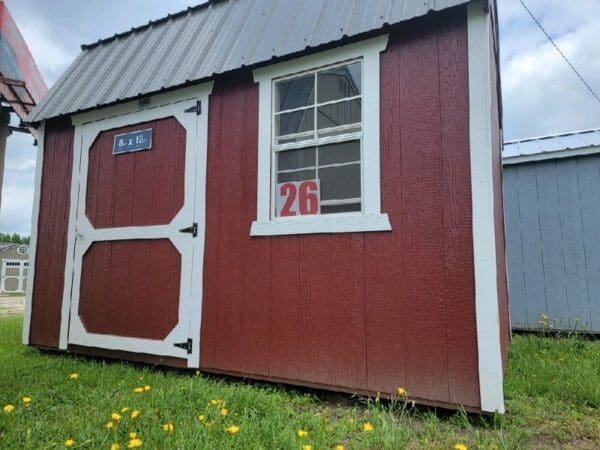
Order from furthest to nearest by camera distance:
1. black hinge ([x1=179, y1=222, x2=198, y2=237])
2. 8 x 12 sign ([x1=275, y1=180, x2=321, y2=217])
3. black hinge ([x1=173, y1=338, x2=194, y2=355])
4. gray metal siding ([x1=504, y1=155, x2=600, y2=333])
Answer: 1. gray metal siding ([x1=504, y1=155, x2=600, y2=333])
2. black hinge ([x1=179, y1=222, x2=198, y2=237])
3. black hinge ([x1=173, y1=338, x2=194, y2=355])
4. 8 x 12 sign ([x1=275, y1=180, x2=321, y2=217])

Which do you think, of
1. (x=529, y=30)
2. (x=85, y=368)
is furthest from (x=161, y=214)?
(x=529, y=30)

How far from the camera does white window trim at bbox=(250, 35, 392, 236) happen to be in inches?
118

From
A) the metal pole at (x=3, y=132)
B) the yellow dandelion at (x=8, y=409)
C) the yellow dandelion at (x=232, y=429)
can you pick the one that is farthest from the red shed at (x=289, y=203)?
the metal pole at (x=3, y=132)

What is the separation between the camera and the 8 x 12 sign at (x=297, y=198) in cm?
333

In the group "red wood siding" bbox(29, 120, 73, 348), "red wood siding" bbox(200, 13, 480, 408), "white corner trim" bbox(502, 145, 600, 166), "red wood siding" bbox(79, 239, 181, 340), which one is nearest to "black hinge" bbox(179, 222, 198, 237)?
"red wood siding" bbox(79, 239, 181, 340)

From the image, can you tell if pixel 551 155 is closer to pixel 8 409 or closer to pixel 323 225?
pixel 323 225

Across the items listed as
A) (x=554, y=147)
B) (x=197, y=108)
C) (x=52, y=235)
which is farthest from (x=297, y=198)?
(x=554, y=147)

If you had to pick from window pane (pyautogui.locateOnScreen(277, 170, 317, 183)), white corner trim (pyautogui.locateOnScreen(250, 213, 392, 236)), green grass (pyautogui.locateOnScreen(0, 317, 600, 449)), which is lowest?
green grass (pyautogui.locateOnScreen(0, 317, 600, 449))

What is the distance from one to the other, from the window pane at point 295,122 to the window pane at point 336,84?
18 centimetres

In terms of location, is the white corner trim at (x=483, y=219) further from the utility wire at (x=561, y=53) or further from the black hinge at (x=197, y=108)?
the utility wire at (x=561, y=53)

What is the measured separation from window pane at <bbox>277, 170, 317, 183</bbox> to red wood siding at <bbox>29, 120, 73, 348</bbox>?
9.12 ft

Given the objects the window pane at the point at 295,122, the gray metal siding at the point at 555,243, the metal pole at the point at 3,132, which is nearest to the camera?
the window pane at the point at 295,122

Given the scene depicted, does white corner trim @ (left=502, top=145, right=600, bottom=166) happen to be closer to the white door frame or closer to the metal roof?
the metal roof

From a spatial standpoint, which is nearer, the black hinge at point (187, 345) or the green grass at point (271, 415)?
the green grass at point (271, 415)
